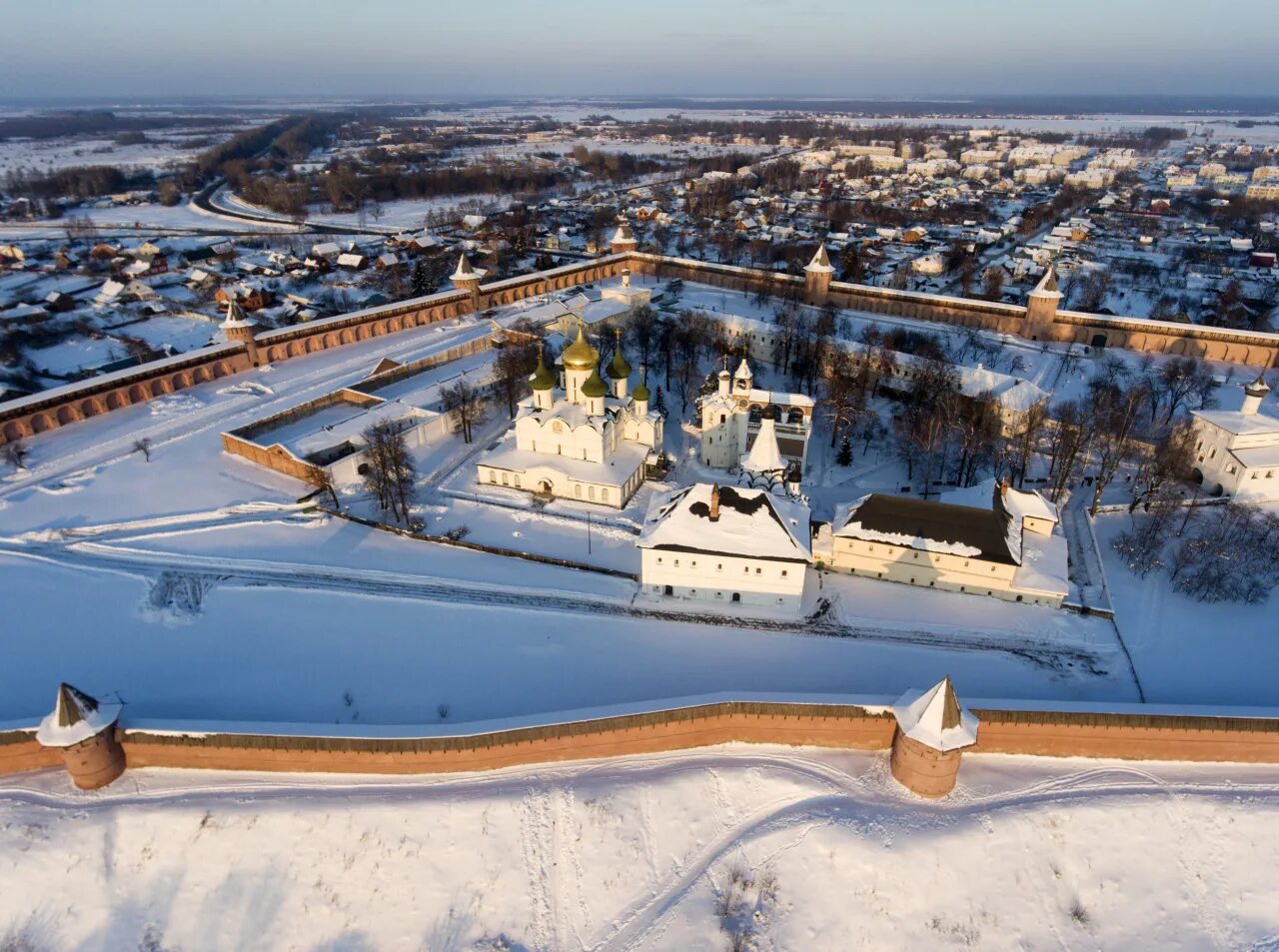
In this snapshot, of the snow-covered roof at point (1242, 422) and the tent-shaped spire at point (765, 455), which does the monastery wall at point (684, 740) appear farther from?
the snow-covered roof at point (1242, 422)

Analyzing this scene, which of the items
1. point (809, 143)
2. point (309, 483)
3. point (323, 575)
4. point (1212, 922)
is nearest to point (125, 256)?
point (309, 483)

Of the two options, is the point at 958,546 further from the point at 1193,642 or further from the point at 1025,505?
the point at 1193,642

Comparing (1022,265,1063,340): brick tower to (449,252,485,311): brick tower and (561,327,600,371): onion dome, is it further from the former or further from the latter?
(449,252,485,311): brick tower

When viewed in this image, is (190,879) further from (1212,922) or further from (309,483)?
(1212,922)

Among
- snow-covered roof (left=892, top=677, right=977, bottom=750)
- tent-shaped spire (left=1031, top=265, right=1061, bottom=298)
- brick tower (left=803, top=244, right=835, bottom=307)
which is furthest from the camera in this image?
brick tower (left=803, top=244, right=835, bottom=307)

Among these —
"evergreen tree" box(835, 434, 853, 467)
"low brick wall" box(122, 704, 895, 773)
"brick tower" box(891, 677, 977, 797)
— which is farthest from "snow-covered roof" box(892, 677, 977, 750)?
"evergreen tree" box(835, 434, 853, 467)

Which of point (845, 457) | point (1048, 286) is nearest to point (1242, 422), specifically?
point (845, 457)

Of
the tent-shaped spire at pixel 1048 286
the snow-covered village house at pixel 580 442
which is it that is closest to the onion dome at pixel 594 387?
the snow-covered village house at pixel 580 442
